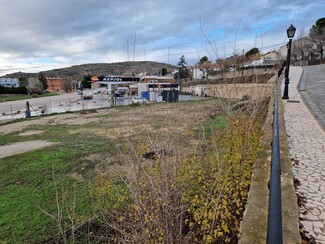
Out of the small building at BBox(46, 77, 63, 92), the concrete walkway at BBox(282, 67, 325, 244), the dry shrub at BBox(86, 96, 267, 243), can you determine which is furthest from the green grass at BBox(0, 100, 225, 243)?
the small building at BBox(46, 77, 63, 92)

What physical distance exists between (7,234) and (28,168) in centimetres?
339

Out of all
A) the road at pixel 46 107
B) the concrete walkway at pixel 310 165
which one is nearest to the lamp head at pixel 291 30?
the concrete walkway at pixel 310 165

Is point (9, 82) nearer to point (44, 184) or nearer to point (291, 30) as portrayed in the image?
point (44, 184)

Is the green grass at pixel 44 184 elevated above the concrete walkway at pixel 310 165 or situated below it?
below

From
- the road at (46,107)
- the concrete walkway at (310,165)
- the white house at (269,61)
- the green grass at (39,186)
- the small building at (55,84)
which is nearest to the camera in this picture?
the concrete walkway at (310,165)

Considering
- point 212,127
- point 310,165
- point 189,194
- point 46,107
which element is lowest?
point 189,194

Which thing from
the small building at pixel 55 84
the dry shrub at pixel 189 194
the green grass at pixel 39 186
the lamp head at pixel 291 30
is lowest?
the green grass at pixel 39 186

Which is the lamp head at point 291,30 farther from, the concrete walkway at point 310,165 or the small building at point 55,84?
the small building at point 55,84

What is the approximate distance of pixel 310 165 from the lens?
3643mm

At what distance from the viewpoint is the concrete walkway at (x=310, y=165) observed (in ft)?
7.68

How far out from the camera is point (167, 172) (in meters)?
2.75

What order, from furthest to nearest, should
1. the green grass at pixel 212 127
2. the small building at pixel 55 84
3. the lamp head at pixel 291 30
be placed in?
the small building at pixel 55 84 → the lamp head at pixel 291 30 → the green grass at pixel 212 127

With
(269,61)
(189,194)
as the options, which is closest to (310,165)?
(189,194)

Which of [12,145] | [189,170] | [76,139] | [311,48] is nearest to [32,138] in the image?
[12,145]
